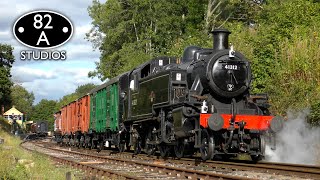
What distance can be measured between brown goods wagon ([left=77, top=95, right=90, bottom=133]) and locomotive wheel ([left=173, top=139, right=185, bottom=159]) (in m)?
12.5

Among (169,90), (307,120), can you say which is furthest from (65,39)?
(307,120)

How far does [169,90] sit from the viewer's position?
50.4 ft

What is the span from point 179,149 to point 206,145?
8.82ft

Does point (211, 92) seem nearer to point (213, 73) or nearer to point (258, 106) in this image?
point (213, 73)

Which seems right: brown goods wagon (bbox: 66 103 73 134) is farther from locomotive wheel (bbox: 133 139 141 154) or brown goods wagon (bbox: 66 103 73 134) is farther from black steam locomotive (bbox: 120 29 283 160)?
black steam locomotive (bbox: 120 29 283 160)

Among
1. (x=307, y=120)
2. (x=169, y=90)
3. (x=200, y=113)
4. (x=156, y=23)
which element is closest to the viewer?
(x=200, y=113)

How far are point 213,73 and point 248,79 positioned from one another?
119cm

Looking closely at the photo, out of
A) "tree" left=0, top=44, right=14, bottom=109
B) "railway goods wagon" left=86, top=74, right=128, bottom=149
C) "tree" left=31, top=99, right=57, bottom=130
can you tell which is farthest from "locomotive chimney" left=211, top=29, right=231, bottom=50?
"tree" left=31, top=99, right=57, bottom=130

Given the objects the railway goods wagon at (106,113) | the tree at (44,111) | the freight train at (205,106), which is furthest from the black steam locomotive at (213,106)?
the tree at (44,111)

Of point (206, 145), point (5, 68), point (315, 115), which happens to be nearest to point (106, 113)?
point (206, 145)

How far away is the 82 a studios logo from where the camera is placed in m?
13.8

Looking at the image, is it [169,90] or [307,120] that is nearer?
[169,90]

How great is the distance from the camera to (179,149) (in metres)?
16.6

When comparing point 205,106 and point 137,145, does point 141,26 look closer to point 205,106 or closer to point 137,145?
point 137,145
